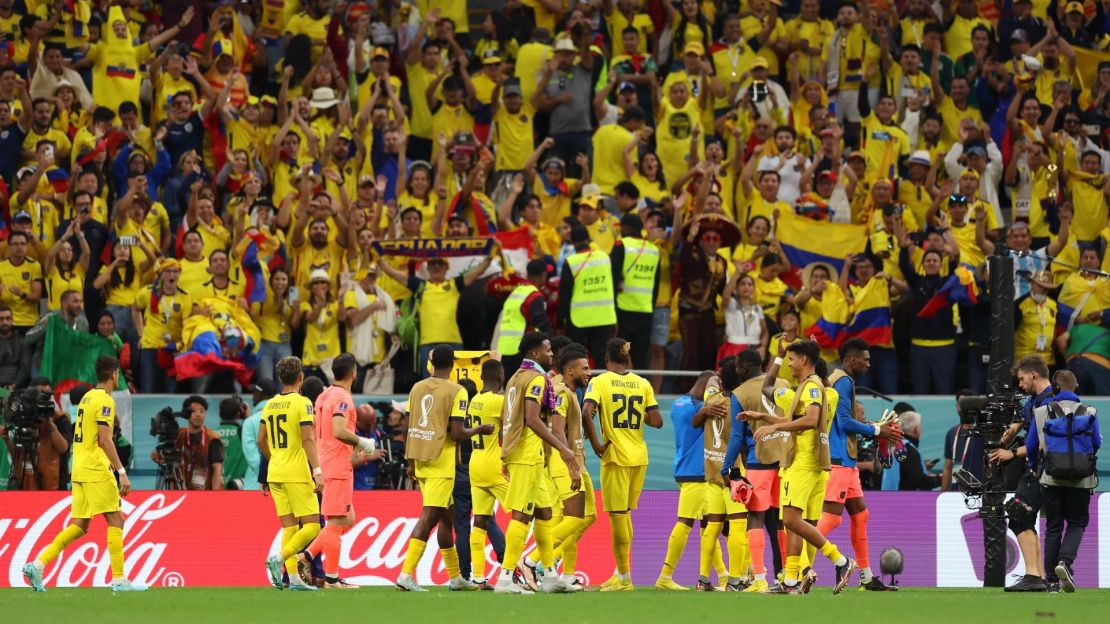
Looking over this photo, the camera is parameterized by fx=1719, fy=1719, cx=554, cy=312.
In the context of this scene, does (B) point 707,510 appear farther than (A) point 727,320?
No

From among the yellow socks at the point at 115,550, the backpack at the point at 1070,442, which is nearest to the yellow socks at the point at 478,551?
the yellow socks at the point at 115,550

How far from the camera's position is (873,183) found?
77.3 feet

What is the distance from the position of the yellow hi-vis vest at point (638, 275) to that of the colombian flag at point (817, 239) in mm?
2739

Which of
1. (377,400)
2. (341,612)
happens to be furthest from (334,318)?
(341,612)

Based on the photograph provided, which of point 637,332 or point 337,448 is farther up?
point 637,332

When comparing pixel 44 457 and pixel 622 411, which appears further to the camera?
pixel 44 457

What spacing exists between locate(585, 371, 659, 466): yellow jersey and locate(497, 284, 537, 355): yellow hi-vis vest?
13.8 feet

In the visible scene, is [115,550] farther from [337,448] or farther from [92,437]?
[337,448]

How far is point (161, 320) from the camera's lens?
21.3 m

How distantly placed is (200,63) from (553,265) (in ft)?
23.4

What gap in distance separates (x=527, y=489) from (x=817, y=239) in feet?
29.5

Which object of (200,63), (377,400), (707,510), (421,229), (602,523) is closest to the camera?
(707,510)

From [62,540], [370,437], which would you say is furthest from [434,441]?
[370,437]

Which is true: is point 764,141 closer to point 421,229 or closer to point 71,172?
point 421,229
